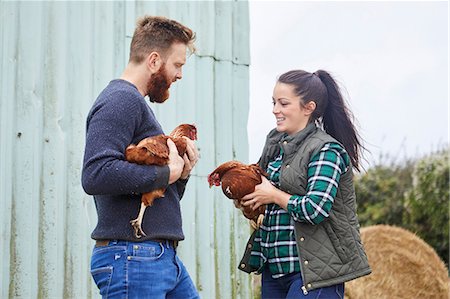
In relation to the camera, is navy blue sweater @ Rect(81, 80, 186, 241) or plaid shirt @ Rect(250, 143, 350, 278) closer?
navy blue sweater @ Rect(81, 80, 186, 241)

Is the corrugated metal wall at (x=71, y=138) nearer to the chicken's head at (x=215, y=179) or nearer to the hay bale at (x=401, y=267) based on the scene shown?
the chicken's head at (x=215, y=179)

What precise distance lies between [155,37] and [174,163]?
0.59m

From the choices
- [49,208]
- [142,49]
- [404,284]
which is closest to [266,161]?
[142,49]

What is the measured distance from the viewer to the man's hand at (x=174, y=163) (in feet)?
10.5

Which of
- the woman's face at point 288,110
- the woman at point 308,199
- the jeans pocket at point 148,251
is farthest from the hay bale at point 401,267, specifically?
the jeans pocket at point 148,251

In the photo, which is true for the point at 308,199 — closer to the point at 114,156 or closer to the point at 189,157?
the point at 189,157

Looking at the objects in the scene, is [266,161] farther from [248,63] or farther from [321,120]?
[248,63]

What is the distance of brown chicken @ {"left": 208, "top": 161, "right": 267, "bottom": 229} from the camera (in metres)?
3.72

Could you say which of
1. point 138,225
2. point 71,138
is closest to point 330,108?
point 138,225

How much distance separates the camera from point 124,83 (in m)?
3.29

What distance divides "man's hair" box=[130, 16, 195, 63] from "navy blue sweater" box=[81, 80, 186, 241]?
7.0 inches

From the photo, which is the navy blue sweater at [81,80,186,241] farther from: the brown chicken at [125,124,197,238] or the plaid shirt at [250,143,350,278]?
the plaid shirt at [250,143,350,278]

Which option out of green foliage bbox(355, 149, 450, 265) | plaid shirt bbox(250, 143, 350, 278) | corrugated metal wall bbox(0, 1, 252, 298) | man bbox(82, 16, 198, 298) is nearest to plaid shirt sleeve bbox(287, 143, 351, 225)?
plaid shirt bbox(250, 143, 350, 278)

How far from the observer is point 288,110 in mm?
3830
